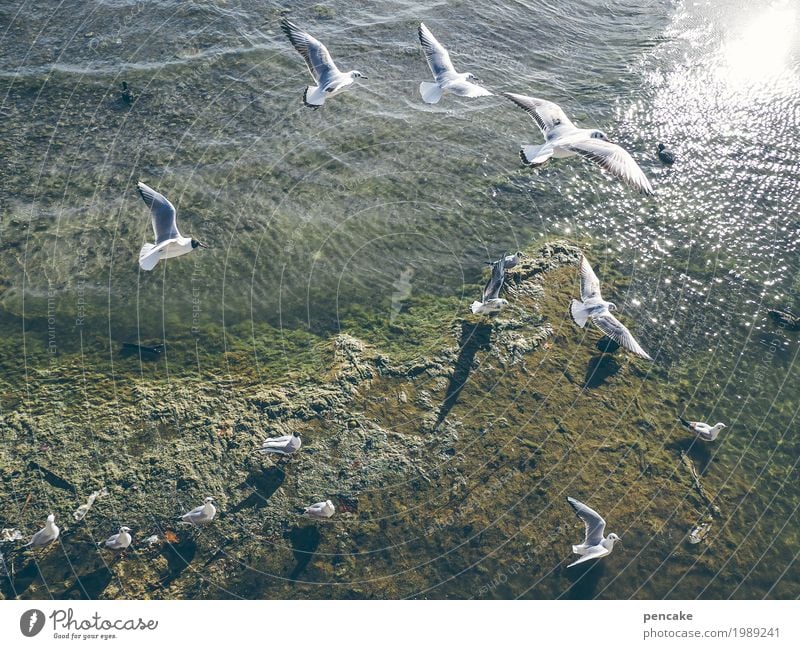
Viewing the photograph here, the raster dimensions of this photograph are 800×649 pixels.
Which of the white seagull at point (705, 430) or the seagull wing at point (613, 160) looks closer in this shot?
the white seagull at point (705, 430)

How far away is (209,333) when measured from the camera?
16594 mm

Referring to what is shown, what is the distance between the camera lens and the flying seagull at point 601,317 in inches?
647

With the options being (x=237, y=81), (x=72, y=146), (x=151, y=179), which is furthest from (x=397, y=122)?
(x=72, y=146)

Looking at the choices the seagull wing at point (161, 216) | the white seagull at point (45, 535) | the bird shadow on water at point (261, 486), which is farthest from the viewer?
the seagull wing at point (161, 216)

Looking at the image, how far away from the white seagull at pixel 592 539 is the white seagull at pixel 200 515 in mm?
5861

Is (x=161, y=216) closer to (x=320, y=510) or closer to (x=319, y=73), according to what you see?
(x=319, y=73)

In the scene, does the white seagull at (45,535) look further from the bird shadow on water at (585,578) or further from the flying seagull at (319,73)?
the flying seagull at (319,73)

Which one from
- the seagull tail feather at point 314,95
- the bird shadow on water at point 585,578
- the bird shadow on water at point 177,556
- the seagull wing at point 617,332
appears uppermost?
the seagull tail feather at point 314,95

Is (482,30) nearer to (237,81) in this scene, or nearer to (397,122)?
(397,122)

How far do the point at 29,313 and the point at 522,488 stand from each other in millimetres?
9869

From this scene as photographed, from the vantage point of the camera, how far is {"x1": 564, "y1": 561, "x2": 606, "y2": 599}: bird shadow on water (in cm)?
1395

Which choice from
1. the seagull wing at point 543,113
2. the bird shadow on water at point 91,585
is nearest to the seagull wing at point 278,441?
the bird shadow on water at point 91,585
